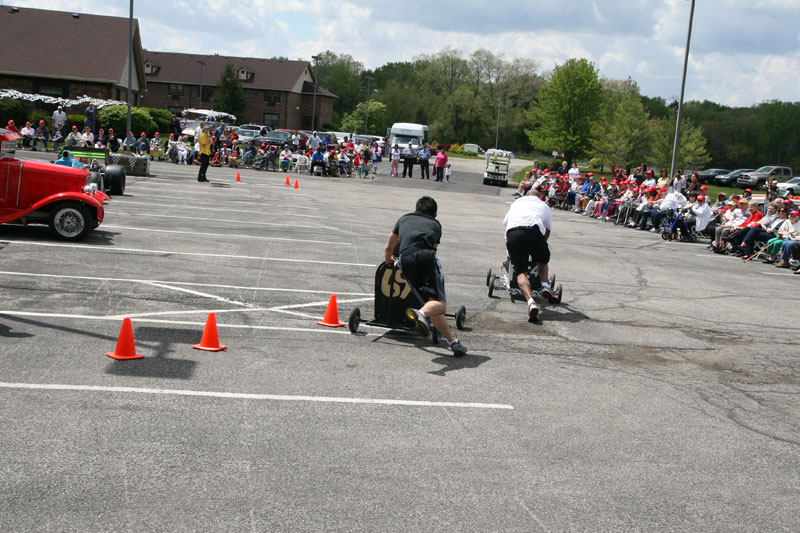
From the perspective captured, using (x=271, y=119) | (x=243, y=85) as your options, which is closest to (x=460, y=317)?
(x=271, y=119)

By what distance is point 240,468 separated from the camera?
5.08 m

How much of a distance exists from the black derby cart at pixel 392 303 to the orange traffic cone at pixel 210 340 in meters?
1.64

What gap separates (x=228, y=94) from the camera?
81.6 meters

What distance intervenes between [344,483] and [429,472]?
62 centimetres

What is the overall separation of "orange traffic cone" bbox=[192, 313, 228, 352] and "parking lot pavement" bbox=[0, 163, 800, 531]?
153 mm

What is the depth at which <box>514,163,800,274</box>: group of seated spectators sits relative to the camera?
729 inches

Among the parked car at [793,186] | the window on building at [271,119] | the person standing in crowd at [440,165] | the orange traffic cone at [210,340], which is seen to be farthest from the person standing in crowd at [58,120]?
the window on building at [271,119]

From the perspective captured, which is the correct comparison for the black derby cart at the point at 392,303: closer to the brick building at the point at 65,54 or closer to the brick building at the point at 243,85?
the brick building at the point at 65,54

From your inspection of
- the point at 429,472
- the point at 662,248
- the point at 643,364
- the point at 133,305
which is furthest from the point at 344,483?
the point at 662,248

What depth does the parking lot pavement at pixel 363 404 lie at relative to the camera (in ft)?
15.5

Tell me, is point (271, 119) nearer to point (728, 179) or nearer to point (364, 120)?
point (364, 120)

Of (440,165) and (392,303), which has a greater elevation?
(440,165)

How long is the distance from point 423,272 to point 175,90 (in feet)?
287

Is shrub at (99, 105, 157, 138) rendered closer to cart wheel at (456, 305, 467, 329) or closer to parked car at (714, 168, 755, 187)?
cart wheel at (456, 305, 467, 329)
